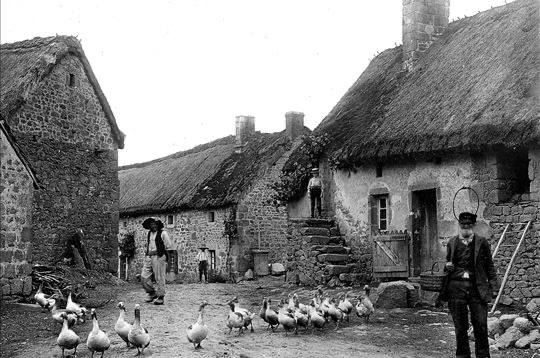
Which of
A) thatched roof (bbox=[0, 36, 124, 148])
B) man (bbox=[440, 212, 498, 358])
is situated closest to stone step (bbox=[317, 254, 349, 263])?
thatched roof (bbox=[0, 36, 124, 148])

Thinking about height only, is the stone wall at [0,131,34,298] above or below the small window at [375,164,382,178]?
below

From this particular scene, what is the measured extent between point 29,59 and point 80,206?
4289 millimetres

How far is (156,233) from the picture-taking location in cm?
1388

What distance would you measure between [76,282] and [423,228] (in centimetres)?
848

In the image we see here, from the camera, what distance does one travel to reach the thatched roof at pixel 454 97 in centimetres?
1476

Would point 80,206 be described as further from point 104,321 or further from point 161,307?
point 104,321

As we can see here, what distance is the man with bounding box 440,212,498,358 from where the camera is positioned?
8.64 metres

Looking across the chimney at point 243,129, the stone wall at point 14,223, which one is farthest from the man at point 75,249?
the chimney at point 243,129

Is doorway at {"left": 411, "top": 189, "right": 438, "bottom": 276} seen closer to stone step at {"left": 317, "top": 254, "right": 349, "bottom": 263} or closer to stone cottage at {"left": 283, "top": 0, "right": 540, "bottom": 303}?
stone cottage at {"left": 283, "top": 0, "right": 540, "bottom": 303}

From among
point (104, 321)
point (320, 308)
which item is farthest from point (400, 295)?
point (104, 321)

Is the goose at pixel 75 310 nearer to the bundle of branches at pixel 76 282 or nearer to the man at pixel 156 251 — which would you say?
the bundle of branches at pixel 76 282

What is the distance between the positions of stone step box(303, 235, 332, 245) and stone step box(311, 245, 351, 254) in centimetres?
16

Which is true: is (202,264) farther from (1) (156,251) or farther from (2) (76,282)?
(1) (156,251)

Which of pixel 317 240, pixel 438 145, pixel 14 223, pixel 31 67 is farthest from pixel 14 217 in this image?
pixel 438 145
